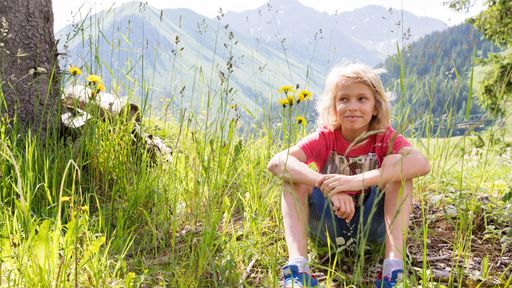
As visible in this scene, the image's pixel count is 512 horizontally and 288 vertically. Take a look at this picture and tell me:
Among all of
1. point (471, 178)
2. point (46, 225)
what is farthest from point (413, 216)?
point (46, 225)

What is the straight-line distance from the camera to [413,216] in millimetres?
2590

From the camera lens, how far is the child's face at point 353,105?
2.21 m

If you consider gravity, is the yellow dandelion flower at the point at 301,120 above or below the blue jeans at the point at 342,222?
above

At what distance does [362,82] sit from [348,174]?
42 centimetres

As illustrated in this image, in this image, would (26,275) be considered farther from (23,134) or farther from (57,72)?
(57,72)

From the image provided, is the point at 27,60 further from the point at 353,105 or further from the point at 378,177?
the point at 378,177

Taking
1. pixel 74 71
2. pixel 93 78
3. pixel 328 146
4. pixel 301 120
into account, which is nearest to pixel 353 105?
pixel 328 146

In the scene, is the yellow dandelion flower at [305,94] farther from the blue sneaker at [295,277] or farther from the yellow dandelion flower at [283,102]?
the blue sneaker at [295,277]

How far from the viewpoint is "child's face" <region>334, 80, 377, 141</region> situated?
2.21 metres

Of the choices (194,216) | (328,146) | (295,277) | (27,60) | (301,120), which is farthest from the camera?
(301,120)

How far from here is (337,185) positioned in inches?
74.8

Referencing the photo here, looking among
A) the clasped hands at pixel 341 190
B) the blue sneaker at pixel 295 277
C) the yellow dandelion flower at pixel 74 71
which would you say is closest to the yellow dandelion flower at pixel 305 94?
the clasped hands at pixel 341 190

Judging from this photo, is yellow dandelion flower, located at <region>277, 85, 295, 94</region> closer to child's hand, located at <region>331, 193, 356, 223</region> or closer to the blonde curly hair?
the blonde curly hair

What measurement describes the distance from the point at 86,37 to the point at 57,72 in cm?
27
